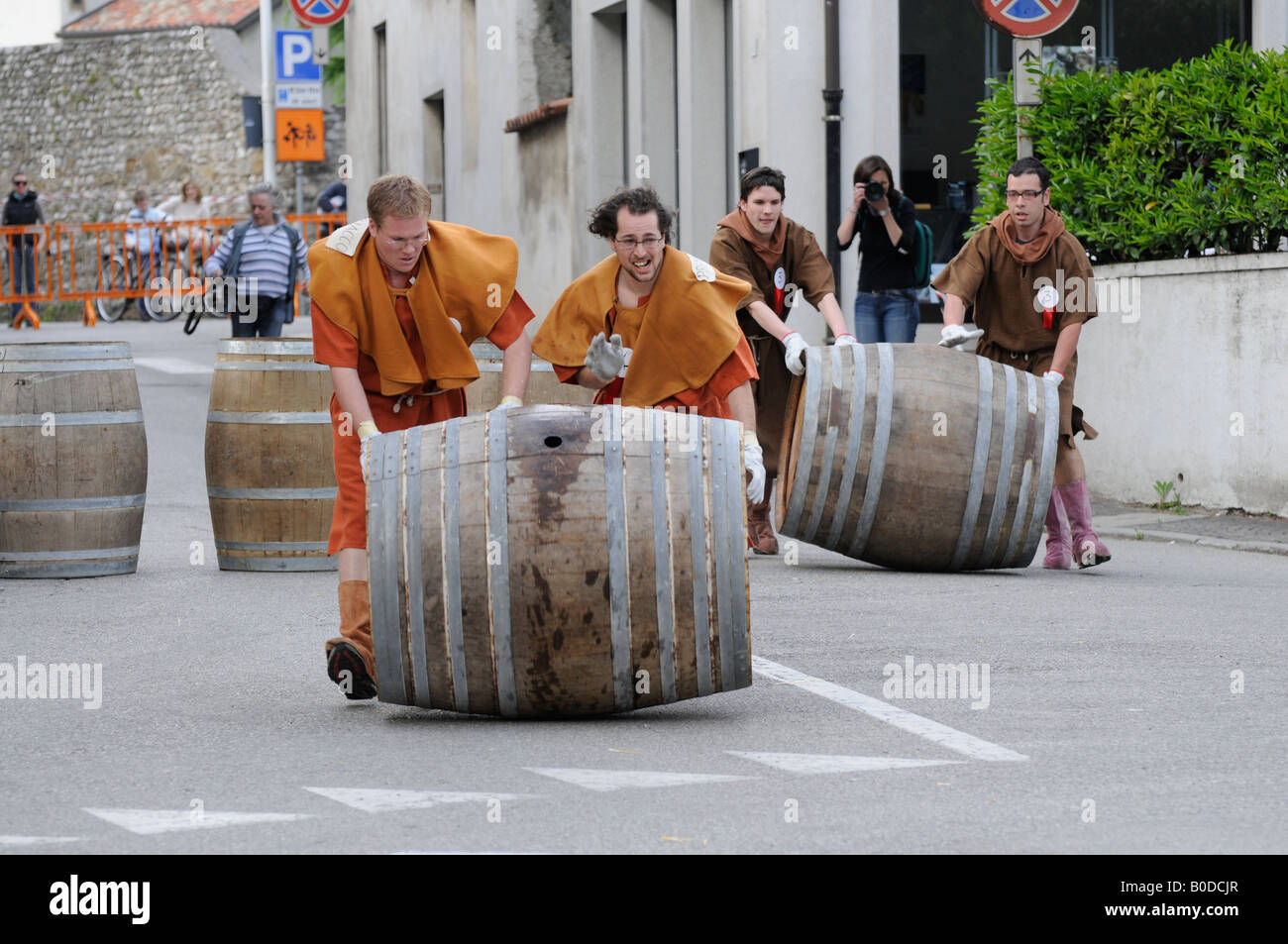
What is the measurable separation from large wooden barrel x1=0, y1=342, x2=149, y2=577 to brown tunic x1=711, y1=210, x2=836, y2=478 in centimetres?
276

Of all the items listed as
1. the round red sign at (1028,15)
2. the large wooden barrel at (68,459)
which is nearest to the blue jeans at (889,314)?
the round red sign at (1028,15)

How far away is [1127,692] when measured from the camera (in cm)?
668

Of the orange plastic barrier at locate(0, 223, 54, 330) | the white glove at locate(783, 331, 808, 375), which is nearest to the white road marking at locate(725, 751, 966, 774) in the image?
the white glove at locate(783, 331, 808, 375)

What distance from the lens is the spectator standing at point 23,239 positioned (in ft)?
101

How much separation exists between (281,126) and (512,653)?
2461 centimetres

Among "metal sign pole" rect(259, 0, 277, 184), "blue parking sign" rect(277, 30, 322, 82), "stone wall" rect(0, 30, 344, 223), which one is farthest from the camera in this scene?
"stone wall" rect(0, 30, 344, 223)

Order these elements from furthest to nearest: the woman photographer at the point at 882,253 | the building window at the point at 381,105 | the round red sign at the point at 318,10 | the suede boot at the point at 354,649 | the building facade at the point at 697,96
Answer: the building window at the point at 381,105 → the round red sign at the point at 318,10 → the building facade at the point at 697,96 → the woman photographer at the point at 882,253 → the suede boot at the point at 354,649

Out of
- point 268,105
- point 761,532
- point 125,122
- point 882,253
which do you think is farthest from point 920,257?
point 125,122

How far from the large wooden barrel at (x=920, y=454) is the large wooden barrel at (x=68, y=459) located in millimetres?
2970

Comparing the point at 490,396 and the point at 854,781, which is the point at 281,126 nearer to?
the point at 490,396

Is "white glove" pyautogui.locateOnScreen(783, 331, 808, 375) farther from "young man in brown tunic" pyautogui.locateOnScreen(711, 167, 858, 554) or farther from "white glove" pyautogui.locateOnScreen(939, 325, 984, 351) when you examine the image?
"white glove" pyautogui.locateOnScreen(939, 325, 984, 351)

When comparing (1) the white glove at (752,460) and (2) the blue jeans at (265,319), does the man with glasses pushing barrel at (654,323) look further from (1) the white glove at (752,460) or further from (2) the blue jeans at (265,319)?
(2) the blue jeans at (265,319)

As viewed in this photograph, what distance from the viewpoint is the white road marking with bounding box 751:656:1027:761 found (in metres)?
5.82

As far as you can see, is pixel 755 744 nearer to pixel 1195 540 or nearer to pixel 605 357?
pixel 605 357
